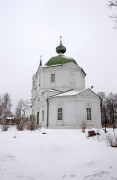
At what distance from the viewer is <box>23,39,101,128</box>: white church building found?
71.2 ft

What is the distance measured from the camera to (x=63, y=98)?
22516 millimetres

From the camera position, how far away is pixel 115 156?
20.3 ft

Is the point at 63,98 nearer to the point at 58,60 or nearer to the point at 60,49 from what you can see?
the point at 58,60

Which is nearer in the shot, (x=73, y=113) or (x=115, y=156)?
(x=115, y=156)

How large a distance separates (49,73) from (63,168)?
70.2 ft

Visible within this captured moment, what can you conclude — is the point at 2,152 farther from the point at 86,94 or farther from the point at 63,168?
the point at 86,94

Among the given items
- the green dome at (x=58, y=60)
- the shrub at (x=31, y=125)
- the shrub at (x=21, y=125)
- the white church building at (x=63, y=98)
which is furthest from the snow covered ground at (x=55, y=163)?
the green dome at (x=58, y=60)

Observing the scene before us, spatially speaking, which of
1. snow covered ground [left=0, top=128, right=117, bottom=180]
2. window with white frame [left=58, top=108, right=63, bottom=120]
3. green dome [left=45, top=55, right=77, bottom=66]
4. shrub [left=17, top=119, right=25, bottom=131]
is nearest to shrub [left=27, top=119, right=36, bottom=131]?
shrub [left=17, top=119, right=25, bottom=131]

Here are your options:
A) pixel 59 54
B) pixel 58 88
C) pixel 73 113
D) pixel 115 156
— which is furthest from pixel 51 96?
pixel 115 156

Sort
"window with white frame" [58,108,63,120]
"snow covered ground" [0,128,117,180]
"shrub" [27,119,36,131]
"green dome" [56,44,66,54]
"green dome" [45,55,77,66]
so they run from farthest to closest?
"green dome" [56,44,66,54] → "green dome" [45,55,77,66] → "window with white frame" [58,108,63,120] → "shrub" [27,119,36,131] → "snow covered ground" [0,128,117,180]

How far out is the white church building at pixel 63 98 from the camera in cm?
2170

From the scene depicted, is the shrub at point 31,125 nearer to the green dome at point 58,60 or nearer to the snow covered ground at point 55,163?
the snow covered ground at point 55,163

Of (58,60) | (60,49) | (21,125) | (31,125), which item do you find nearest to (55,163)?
(31,125)

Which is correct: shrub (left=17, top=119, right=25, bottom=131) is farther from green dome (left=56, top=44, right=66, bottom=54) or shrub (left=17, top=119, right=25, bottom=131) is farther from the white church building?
green dome (left=56, top=44, right=66, bottom=54)
